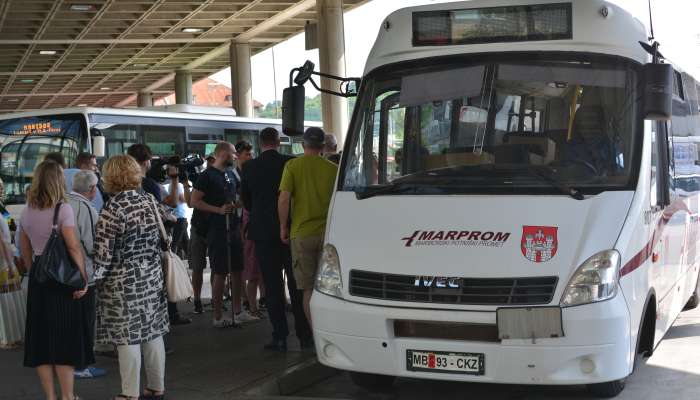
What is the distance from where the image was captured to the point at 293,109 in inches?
316

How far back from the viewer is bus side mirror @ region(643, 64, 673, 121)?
653cm

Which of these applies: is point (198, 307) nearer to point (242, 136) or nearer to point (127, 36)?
point (242, 136)

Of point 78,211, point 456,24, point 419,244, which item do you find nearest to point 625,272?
point 419,244

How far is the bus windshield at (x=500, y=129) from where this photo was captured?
6.68 metres

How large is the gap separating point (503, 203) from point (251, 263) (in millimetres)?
4273

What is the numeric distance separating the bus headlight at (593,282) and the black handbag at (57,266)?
299 cm

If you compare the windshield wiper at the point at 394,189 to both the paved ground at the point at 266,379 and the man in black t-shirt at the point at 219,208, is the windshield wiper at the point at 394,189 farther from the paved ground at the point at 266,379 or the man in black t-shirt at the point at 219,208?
the man in black t-shirt at the point at 219,208

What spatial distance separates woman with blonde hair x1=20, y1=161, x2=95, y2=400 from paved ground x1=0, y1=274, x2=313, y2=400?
663 millimetres

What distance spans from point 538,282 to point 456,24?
218 cm

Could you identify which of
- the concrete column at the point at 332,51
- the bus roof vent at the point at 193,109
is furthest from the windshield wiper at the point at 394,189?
the concrete column at the point at 332,51

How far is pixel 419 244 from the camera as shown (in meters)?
6.45

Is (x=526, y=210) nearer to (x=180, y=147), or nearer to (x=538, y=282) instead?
(x=538, y=282)

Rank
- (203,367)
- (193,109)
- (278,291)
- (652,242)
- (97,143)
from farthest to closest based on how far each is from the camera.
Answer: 1. (193,109)
2. (97,143)
3. (278,291)
4. (203,367)
5. (652,242)

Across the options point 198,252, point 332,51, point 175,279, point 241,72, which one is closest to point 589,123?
point 175,279
